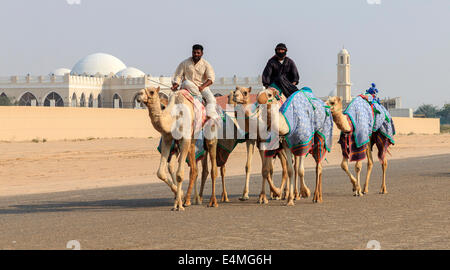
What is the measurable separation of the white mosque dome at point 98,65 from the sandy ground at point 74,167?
2748 inches

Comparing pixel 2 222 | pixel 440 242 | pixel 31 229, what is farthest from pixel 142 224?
pixel 440 242

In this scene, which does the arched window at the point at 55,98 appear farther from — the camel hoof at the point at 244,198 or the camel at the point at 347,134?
the camel hoof at the point at 244,198

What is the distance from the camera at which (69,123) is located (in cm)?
4284

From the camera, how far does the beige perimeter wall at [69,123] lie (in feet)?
126

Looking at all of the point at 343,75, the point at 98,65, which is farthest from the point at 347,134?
the point at 343,75

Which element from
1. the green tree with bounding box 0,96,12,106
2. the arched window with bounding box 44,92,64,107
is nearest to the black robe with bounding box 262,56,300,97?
the green tree with bounding box 0,96,12,106

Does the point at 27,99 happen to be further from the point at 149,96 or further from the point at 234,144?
the point at 149,96

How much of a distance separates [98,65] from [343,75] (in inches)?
1517

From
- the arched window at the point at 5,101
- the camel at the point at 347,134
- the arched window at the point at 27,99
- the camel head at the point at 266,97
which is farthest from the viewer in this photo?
the arched window at the point at 27,99

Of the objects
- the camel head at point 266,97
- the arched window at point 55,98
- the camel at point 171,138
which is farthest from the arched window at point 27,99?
the camel head at point 266,97

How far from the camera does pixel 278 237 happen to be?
7.71 metres

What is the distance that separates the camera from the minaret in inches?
4508

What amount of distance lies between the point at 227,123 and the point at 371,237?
160 inches
